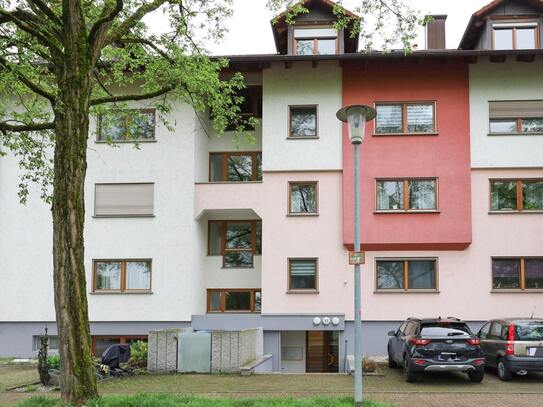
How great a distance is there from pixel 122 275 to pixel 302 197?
7.16 meters

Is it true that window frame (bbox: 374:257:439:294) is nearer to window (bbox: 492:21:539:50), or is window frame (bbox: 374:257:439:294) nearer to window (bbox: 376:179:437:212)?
window (bbox: 376:179:437:212)

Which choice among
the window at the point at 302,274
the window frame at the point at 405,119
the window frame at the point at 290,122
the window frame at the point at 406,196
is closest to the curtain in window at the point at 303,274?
the window at the point at 302,274

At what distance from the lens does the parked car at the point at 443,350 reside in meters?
15.1

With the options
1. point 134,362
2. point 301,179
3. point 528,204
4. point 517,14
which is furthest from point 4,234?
point 517,14

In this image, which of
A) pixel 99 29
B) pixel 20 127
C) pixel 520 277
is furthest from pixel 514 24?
pixel 20 127

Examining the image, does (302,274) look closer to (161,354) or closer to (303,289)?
(303,289)

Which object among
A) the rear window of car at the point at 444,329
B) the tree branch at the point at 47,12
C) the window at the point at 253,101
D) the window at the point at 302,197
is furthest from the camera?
the window at the point at 253,101

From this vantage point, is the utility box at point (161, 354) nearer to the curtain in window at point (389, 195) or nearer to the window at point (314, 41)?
the curtain in window at point (389, 195)

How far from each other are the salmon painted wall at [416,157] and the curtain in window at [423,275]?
25.0 inches

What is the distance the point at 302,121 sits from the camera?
936 inches

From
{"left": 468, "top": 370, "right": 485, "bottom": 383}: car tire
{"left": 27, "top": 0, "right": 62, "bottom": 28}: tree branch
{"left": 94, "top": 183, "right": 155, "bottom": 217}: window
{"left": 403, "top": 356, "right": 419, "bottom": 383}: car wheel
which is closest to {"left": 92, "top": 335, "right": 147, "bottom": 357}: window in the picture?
{"left": 94, "top": 183, "right": 155, "bottom": 217}: window

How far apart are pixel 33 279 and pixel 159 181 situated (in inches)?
229

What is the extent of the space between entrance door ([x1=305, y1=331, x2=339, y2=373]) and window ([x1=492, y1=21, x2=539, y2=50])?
12.4m

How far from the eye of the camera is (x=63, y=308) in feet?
33.4
